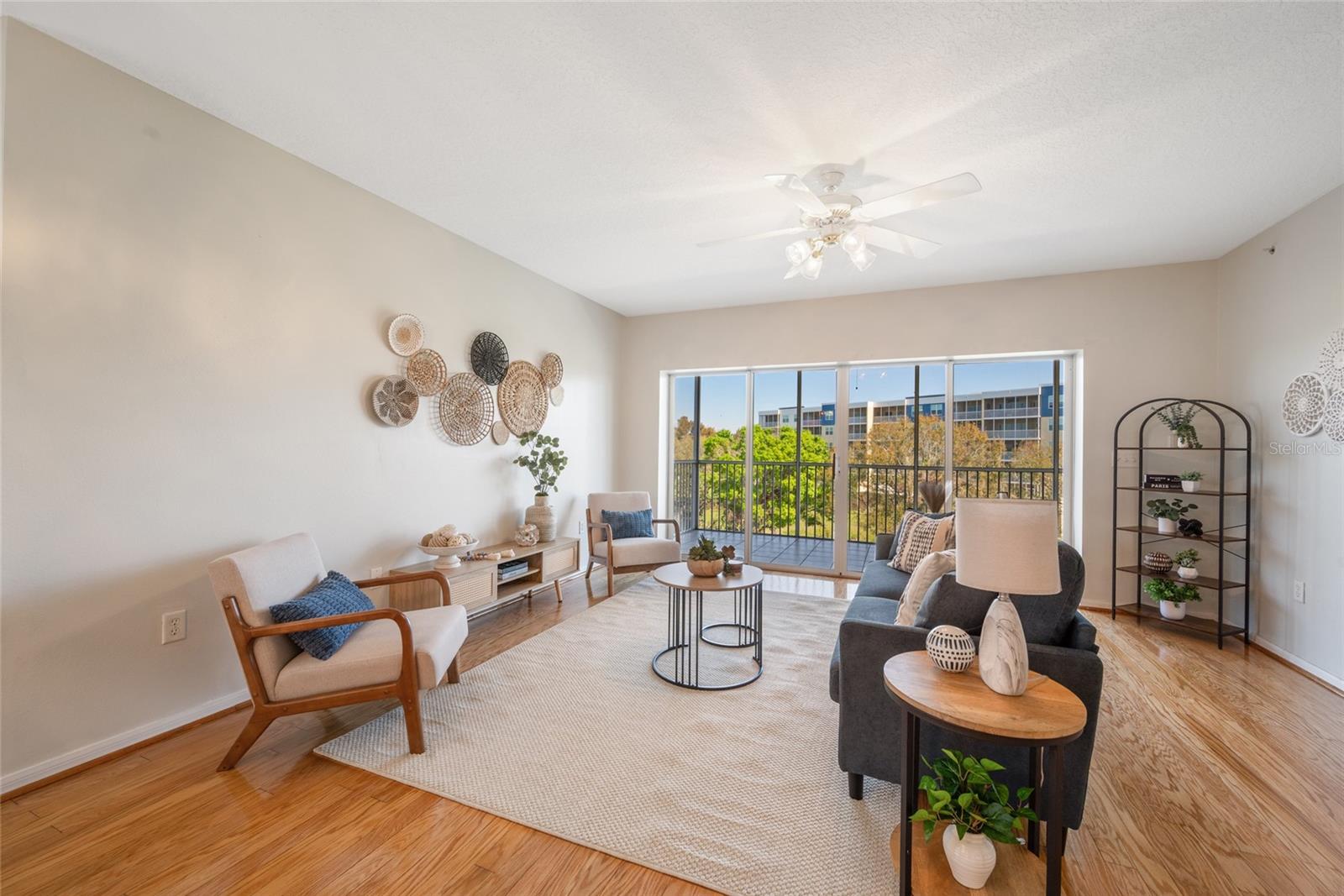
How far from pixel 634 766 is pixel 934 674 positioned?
1.17 m

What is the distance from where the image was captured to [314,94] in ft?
7.35

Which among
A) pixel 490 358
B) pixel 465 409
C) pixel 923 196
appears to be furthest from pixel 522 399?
pixel 923 196

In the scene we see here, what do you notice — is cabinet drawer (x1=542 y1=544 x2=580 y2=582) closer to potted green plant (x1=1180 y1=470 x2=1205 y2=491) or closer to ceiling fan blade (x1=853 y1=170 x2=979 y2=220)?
ceiling fan blade (x1=853 y1=170 x2=979 y2=220)

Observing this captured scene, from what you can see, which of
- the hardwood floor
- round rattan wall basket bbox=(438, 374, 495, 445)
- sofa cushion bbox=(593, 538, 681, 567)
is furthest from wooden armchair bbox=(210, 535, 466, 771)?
sofa cushion bbox=(593, 538, 681, 567)

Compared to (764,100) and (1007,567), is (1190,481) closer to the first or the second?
(1007,567)

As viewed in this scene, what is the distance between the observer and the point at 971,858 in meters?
1.34

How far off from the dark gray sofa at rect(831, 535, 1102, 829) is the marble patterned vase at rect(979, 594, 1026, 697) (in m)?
0.18

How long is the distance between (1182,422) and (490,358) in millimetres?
4916

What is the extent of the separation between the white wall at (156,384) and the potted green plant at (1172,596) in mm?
5007

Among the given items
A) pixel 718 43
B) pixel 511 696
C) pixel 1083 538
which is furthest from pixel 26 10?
pixel 1083 538

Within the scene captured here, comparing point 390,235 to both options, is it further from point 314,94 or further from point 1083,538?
point 1083,538

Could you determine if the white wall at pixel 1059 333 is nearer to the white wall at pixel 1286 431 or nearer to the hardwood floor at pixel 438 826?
the white wall at pixel 1286 431

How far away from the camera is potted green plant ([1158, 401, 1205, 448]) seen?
3688mm

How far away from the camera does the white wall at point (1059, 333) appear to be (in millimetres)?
3973
